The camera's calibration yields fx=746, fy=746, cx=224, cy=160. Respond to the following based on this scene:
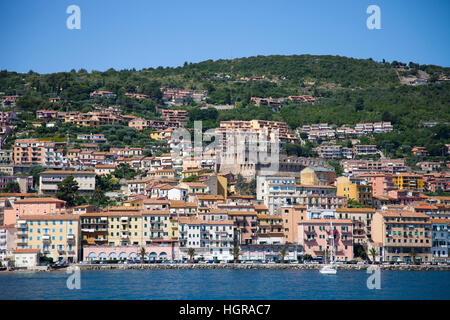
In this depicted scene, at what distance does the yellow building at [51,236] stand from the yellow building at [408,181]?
99.1 feet

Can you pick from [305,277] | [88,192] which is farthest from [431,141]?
[305,277]

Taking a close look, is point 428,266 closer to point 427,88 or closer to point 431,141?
point 431,141

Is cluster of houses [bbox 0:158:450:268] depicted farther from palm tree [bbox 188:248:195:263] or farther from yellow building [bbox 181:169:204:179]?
yellow building [bbox 181:169:204:179]

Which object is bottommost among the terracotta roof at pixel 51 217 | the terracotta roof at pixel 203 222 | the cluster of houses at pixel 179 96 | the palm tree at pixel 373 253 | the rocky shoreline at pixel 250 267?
the rocky shoreline at pixel 250 267

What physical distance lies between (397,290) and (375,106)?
205 feet

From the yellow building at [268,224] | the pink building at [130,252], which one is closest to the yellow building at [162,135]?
the yellow building at [268,224]

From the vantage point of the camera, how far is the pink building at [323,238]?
153 ft

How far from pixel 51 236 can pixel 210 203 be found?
36.0 ft

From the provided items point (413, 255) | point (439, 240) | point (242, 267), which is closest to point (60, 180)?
point (242, 267)

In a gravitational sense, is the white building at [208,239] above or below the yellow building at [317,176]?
below

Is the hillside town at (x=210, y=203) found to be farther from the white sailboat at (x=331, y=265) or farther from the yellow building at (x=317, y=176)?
the white sailboat at (x=331, y=265)

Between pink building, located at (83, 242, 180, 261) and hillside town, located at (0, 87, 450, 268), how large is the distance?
2.4 inches

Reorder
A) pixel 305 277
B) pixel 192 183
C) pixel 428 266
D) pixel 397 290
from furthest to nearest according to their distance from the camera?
1. pixel 192 183
2. pixel 428 266
3. pixel 305 277
4. pixel 397 290
